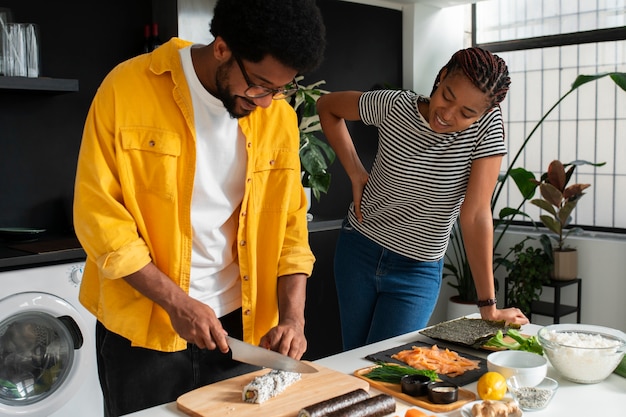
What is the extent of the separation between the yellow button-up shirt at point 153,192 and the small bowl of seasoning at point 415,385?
408 millimetres

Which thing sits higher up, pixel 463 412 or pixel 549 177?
pixel 549 177

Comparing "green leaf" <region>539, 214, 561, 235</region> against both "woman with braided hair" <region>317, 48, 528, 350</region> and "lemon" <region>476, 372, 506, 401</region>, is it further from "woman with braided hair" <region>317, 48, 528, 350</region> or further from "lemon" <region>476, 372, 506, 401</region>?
"lemon" <region>476, 372, 506, 401</region>

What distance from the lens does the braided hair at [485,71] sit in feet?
6.12

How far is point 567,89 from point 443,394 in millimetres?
3426

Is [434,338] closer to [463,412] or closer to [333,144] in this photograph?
[463,412]

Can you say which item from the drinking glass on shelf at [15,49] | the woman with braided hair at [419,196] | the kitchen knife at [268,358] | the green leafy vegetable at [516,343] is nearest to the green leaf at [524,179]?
the woman with braided hair at [419,196]

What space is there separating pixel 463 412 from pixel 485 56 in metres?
0.97

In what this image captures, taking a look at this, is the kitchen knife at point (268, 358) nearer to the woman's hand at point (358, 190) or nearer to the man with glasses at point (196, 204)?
the man with glasses at point (196, 204)

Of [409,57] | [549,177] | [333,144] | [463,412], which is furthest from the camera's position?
[409,57]

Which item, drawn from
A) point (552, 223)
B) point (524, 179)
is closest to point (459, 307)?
point (552, 223)

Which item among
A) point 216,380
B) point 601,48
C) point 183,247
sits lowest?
point 216,380

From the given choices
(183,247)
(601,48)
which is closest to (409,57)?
(601,48)

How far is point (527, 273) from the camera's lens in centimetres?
399

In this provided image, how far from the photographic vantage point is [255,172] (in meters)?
1.68
